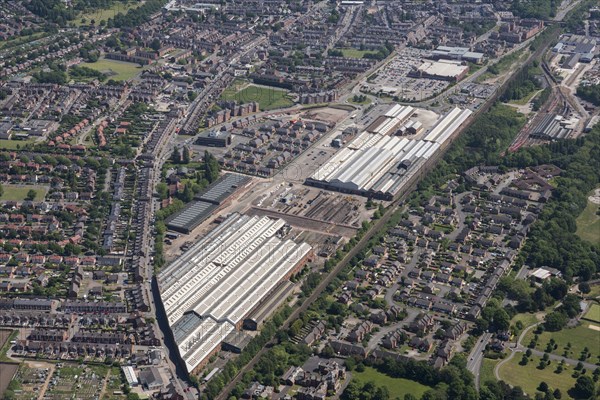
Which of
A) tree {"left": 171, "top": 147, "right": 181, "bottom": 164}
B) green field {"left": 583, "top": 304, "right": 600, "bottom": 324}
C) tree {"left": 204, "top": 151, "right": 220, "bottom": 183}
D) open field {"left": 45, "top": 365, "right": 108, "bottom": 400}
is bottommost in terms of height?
tree {"left": 171, "top": 147, "right": 181, "bottom": 164}

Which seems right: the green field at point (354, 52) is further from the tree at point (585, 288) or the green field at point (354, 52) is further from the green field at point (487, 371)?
the green field at point (487, 371)

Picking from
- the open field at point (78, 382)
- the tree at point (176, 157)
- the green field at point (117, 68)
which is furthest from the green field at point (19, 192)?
the green field at point (117, 68)

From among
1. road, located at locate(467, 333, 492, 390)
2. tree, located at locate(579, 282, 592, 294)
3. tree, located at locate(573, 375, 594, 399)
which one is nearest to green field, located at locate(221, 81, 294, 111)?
tree, located at locate(579, 282, 592, 294)

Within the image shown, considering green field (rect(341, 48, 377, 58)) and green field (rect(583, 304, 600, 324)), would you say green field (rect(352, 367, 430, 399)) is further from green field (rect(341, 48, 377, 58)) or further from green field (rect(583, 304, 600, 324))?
green field (rect(341, 48, 377, 58))

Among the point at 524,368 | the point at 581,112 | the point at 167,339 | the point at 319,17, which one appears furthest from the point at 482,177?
the point at 319,17

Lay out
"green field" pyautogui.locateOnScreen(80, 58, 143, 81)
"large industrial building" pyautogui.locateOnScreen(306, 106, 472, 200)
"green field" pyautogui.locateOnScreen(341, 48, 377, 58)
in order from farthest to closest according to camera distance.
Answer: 1. "green field" pyautogui.locateOnScreen(341, 48, 377, 58)
2. "green field" pyautogui.locateOnScreen(80, 58, 143, 81)
3. "large industrial building" pyautogui.locateOnScreen(306, 106, 472, 200)

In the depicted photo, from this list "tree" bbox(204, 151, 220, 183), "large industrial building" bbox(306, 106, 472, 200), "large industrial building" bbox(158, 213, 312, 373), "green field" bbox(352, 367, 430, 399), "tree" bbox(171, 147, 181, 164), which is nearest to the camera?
"green field" bbox(352, 367, 430, 399)

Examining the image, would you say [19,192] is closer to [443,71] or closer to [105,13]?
[443,71]
